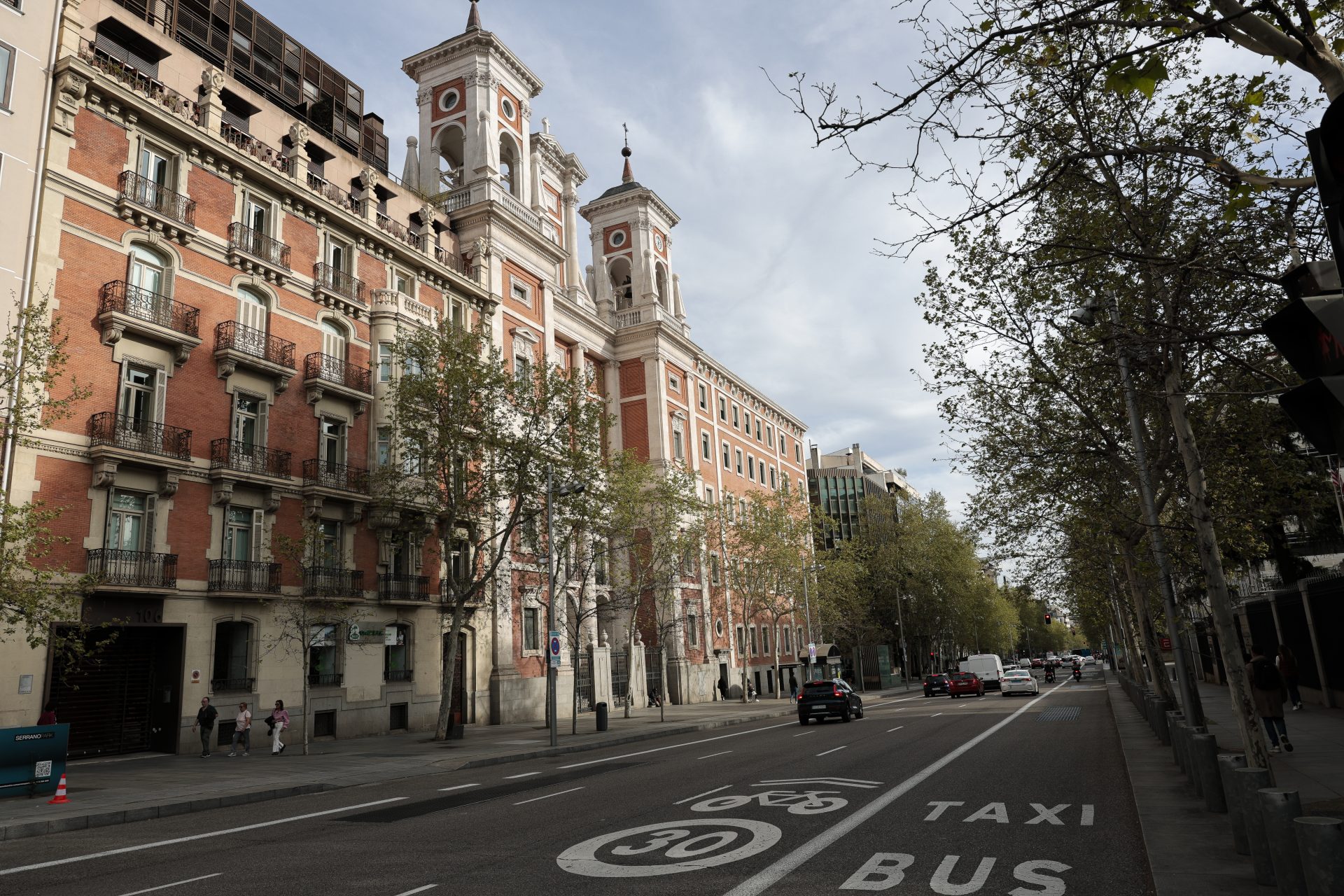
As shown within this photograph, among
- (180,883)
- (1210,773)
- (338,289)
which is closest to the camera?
(180,883)

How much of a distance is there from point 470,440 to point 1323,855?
2538 centimetres

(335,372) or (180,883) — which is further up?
(335,372)

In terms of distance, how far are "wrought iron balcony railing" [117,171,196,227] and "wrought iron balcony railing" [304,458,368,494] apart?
8148 millimetres

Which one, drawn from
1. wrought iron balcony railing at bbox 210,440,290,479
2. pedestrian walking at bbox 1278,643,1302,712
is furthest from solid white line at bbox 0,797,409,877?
pedestrian walking at bbox 1278,643,1302,712

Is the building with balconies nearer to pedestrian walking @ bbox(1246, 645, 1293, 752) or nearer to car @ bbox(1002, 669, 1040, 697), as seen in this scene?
car @ bbox(1002, 669, 1040, 697)

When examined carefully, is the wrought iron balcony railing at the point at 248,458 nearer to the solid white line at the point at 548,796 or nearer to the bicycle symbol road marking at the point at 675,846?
the solid white line at the point at 548,796

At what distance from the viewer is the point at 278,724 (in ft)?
78.2

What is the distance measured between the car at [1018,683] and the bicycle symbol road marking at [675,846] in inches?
1668

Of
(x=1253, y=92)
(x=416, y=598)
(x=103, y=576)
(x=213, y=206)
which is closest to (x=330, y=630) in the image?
(x=416, y=598)

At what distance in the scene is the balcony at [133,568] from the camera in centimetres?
2214

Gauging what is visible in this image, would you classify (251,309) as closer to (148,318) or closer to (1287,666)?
(148,318)

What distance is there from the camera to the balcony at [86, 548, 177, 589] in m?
22.1

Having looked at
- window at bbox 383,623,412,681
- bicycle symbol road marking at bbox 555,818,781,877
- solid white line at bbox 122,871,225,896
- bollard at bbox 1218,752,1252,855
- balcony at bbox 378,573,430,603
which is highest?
balcony at bbox 378,573,430,603

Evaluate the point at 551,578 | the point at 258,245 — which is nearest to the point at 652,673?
the point at 551,578
